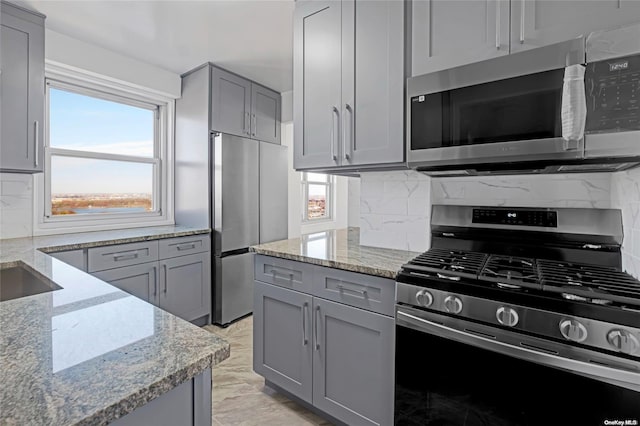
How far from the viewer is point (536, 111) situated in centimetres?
126

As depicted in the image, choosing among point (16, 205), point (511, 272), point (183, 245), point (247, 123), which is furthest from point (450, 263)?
point (16, 205)

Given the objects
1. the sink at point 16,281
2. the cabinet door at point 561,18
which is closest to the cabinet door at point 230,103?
the sink at point 16,281

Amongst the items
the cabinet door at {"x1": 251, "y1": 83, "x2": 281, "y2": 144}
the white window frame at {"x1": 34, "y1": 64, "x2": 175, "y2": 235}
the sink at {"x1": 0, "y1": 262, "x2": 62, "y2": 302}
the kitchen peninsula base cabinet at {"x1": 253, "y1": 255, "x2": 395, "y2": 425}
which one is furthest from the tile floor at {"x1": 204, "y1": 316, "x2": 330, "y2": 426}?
the cabinet door at {"x1": 251, "y1": 83, "x2": 281, "y2": 144}

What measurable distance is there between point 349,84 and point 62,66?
2.38 meters

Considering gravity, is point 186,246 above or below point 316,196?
below

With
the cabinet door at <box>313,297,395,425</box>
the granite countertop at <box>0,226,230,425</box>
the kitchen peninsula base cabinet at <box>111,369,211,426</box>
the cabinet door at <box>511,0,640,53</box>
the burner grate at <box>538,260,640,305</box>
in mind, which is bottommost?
the cabinet door at <box>313,297,395,425</box>

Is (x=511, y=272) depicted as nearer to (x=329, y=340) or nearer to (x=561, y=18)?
(x=329, y=340)

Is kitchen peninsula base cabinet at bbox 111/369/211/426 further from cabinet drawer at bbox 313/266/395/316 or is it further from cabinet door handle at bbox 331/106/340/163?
cabinet door handle at bbox 331/106/340/163

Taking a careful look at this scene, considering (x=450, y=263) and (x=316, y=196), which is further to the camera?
(x=316, y=196)

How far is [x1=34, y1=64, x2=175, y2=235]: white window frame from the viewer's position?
2.60 m

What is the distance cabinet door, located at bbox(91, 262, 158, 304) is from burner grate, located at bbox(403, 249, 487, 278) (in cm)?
214

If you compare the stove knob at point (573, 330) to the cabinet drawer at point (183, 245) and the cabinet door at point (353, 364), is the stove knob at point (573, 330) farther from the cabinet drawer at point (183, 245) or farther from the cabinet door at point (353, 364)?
the cabinet drawer at point (183, 245)

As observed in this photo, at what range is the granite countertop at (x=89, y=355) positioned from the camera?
0.51 meters

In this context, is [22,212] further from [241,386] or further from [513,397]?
[513,397]
